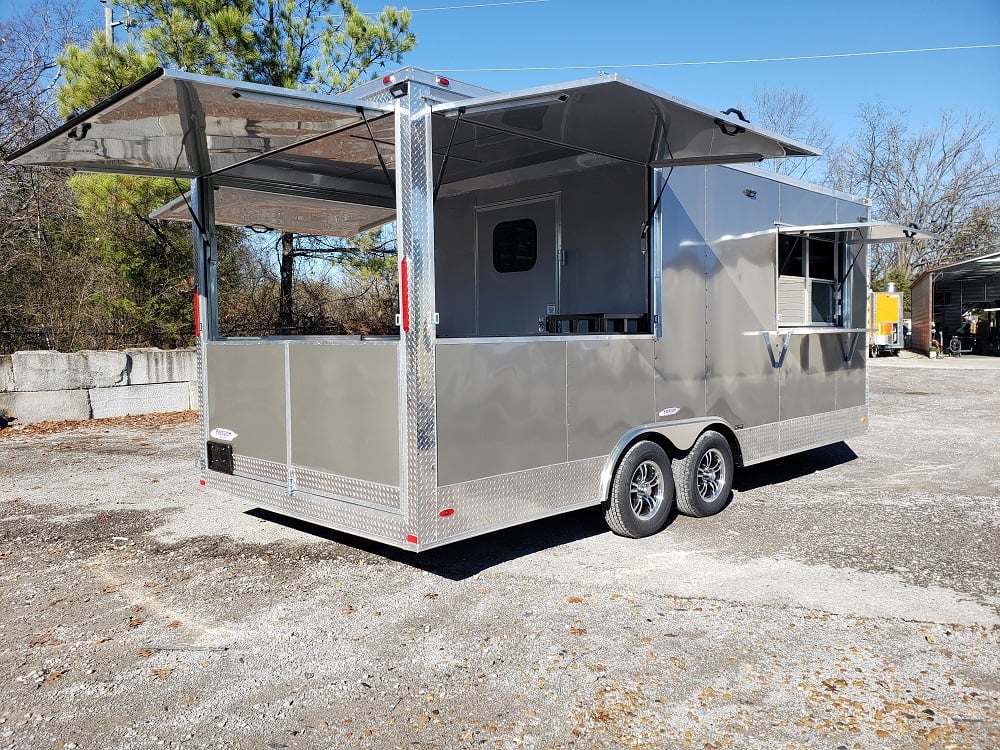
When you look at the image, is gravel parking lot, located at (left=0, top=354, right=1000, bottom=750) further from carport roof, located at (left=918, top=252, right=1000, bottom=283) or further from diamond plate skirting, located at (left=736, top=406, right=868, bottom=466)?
carport roof, located at (left=918, top=252, right=1000, bottom=283)

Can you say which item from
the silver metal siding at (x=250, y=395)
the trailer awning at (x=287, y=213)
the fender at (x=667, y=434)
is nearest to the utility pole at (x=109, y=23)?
the trailer awning at (x=287, y=213)

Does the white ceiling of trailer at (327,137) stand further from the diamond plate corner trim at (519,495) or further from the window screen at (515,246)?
the diamond plate corner trim at (519,495)

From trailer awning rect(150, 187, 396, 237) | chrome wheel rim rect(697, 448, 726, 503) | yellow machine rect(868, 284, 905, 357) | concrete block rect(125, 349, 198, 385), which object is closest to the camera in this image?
trailer awning rect(150, 187, 396, 237)

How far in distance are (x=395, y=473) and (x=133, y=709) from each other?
151cm

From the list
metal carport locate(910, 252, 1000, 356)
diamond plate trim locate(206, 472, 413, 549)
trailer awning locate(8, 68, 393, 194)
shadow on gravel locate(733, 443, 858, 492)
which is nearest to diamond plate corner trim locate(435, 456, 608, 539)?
diamond plate trim locate(206, 472, 413, 549)

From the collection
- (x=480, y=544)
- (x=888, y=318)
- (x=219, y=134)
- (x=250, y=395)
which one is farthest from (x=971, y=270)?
(x=219, y=134)

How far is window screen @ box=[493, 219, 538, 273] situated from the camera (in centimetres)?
632

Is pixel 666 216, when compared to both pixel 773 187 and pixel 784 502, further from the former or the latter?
pixel 784 502

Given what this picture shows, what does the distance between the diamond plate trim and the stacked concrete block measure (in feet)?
19.9

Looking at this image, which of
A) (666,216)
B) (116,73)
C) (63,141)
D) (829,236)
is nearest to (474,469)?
(666,216)

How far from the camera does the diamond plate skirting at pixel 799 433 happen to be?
6.10 m

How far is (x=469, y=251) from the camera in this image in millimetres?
6938

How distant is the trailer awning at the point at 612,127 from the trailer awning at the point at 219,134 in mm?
550

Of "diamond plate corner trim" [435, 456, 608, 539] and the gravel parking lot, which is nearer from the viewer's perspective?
the gravel parking lot
